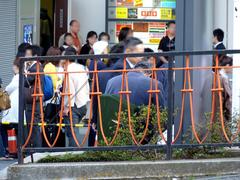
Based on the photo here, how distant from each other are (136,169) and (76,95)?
2.85 meters

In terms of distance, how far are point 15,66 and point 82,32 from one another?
166 inches

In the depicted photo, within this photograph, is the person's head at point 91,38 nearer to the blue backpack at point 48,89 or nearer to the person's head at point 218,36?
the person's head at point 218,36

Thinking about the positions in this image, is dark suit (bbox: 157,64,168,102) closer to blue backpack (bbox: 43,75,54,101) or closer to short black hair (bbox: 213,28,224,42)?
blue backpack (bbox: 43,75,54,101)

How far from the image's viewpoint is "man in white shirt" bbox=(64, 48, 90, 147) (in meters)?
9.50

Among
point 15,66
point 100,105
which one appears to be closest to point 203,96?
point 100,105

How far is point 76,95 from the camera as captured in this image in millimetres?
→ 10625

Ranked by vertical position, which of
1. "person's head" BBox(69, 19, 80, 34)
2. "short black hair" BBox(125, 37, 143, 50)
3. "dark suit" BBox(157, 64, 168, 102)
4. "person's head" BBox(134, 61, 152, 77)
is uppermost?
"person's head" BBox(69, 19, 80, 34)

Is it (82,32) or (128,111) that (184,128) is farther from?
(82,32)

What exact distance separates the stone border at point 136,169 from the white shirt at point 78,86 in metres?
1.20

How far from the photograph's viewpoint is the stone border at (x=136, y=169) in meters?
7.98

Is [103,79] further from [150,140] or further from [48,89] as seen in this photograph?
[48,89]

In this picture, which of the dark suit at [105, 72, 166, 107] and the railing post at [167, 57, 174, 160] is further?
the dark suit at [105, 72, 166, 107]

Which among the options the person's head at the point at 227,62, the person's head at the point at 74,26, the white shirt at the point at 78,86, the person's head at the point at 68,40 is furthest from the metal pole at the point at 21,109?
the person's head at the point at 74,26

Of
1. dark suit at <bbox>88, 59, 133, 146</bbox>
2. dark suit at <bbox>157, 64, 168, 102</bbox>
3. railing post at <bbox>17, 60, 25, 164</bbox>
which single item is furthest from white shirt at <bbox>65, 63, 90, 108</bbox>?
dark suit at <bbox>157, 64, 168, 102</bbox>
